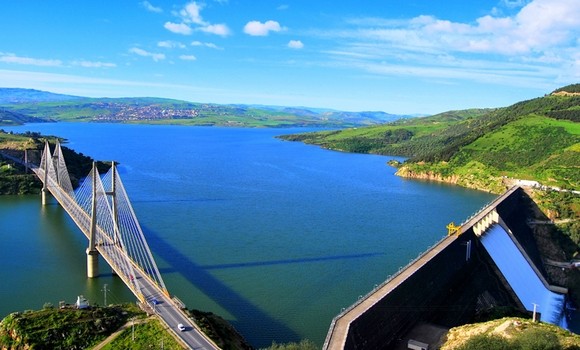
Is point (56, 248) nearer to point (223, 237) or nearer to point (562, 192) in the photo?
point (223, 237)

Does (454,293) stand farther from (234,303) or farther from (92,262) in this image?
(92,262)

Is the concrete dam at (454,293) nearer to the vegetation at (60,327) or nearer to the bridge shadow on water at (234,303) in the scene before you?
the bridge shadow on water at (234,303)

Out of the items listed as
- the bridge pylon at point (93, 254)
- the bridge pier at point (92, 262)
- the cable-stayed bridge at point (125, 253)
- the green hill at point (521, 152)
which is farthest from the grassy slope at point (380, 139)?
the bridge pier at point (92, 262)

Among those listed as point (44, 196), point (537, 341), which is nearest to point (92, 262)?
point (537, 341)

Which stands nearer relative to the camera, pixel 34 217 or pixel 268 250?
pixel 268 250

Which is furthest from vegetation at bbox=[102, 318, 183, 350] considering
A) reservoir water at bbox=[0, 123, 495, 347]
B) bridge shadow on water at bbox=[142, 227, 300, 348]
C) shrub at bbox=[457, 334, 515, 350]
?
shrub at bbox=[457, 334, 515, 350]

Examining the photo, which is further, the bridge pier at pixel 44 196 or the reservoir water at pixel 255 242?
the bridge pier at pixel 44 196

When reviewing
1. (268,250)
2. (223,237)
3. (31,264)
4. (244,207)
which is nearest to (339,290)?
(268,250)

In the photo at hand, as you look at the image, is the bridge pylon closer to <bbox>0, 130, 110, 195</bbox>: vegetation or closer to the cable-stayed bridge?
the cable-stayed bridge
